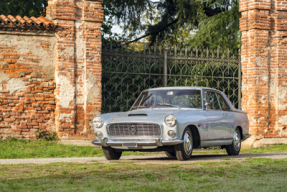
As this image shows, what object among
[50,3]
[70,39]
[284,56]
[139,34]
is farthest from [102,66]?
[139,34]

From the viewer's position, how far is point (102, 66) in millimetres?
13219

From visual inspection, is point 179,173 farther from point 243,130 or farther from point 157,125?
point 243,130

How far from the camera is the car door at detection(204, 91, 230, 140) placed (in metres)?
9.65

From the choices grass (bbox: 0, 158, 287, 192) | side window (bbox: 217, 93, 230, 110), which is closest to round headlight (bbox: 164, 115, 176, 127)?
grass (bbox: 0, 158, 287, 192)

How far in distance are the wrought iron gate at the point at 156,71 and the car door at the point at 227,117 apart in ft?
10.4

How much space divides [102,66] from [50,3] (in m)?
2.24

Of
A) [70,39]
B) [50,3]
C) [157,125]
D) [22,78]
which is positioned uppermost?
[50,3]

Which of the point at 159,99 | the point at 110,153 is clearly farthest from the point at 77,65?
the point at 110,153

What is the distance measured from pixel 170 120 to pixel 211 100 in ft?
6.21

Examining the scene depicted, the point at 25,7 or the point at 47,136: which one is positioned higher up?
the point at 25,7

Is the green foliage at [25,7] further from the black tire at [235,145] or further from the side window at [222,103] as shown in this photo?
the black tire at [235,145]

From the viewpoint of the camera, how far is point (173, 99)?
31.9ft

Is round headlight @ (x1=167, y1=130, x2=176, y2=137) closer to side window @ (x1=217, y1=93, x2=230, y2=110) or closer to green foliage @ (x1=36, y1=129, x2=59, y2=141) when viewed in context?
side window @ (x1=217, y1=93, x2=230, y2=110)

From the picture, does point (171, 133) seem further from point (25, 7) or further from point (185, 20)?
point (25, 7)
